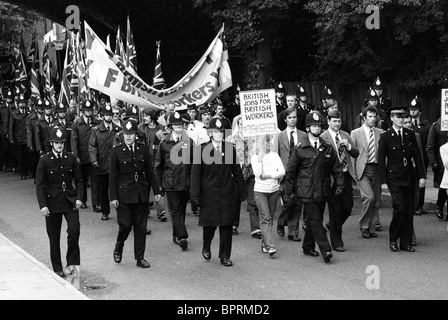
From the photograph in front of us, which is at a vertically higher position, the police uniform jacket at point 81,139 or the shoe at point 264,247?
the police uniform jacket at point 81,139

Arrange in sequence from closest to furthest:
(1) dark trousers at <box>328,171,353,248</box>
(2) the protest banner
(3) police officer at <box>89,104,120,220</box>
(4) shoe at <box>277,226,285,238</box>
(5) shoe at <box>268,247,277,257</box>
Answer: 1. (5) shoe at <box>268,247,277,257</box>
2. (1) dark trousers at <box>328,171,353,248</box>
3. (2) the protest banner
4. (4) shoe at <box>277,226,285,238</box>
5. (3) police officer at <box>89,104,120,220</box>

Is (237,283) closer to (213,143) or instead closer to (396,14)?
(213,143)

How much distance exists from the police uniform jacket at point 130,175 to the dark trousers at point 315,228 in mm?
2042

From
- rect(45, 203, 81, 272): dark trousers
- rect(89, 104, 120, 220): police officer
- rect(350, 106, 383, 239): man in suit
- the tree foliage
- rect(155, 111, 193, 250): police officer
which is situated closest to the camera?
rect(45, 203, 81, 272): dark trousers

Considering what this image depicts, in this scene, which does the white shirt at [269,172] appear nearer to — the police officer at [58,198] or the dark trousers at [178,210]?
the dark trousers at [178,210]

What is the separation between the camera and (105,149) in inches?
653

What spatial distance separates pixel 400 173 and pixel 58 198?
4.46m

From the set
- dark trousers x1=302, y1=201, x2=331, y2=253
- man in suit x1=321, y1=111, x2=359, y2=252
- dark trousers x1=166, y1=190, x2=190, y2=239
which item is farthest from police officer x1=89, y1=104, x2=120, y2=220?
dark trousers x1=302, y1=201, x2=331, y2=253

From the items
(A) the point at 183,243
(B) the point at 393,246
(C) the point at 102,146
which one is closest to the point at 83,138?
(C) the point at 102,146

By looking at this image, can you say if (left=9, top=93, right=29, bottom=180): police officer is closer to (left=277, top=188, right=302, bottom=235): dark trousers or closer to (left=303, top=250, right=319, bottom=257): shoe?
(left=277, top=188, right=302, bottom=235): dark trousers

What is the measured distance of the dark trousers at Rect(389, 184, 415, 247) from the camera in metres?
12.4

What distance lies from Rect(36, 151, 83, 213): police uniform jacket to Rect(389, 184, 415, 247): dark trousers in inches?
161

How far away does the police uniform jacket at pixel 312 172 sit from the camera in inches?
476

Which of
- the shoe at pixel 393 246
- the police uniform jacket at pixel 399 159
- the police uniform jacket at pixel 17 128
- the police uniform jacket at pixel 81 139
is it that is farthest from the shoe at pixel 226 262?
the police uniform jacket at pixel 17 128
